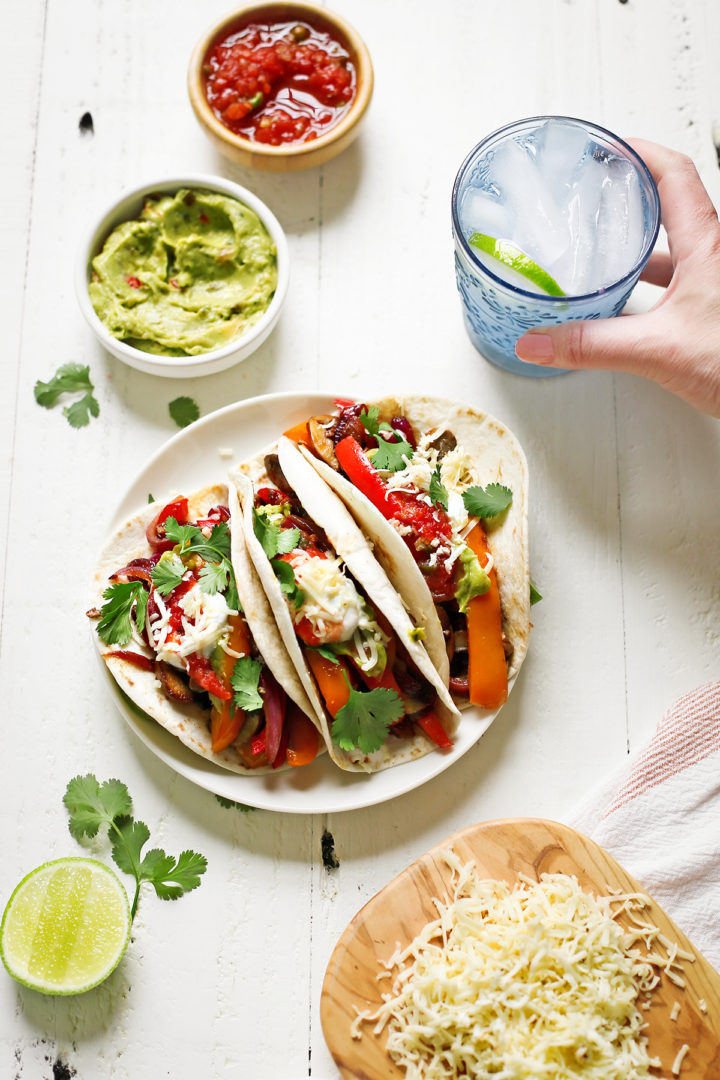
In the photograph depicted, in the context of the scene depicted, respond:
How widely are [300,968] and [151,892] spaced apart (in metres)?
0.59

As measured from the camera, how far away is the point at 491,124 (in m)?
3.69

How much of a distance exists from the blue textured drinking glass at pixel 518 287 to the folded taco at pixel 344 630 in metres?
0.83

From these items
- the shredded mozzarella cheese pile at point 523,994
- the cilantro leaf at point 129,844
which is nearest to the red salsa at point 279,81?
the cilantro leaf at point 129,844

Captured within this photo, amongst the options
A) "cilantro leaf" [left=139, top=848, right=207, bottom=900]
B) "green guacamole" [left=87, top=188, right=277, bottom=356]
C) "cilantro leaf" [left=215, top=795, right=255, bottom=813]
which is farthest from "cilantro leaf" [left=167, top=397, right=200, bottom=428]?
"cilantro leaf" [left=139, top=848, right=207, bottom=900]

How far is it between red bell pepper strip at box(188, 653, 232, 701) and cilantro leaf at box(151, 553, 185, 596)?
0.76 feet

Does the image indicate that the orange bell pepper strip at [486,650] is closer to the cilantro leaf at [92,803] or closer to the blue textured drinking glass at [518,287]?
the blue textured drinking glass at [518,287]

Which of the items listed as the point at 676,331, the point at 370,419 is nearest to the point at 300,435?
the point at 370,419

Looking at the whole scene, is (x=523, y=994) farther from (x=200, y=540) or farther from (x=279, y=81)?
(x=279, y=81)

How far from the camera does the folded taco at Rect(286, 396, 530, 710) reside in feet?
9.45

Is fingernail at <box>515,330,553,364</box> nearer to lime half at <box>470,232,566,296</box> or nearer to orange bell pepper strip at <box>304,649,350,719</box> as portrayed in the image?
lime half at <box>470,232,566,296</box>

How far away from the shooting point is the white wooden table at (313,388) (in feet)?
10.2

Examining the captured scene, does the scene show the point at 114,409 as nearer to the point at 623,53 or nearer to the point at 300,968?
the point at 300,968

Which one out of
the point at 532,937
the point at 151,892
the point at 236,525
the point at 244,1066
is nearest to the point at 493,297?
the point at 236,525

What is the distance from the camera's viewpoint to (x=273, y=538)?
2.83 meters
